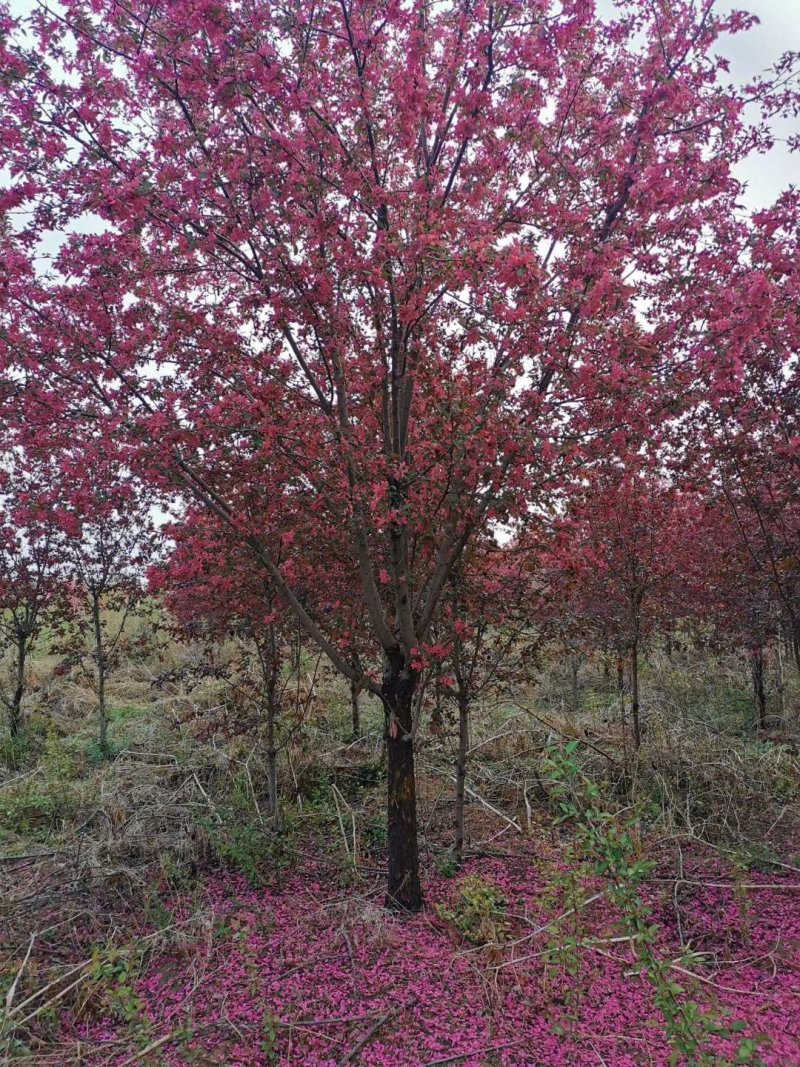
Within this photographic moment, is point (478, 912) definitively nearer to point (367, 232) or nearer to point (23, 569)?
point (367, 232)

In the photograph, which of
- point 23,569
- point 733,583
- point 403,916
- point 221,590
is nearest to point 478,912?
point 403,916

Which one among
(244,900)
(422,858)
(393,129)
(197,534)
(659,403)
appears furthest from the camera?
(422,858)

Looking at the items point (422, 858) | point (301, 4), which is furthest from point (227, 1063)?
point (301, 4)

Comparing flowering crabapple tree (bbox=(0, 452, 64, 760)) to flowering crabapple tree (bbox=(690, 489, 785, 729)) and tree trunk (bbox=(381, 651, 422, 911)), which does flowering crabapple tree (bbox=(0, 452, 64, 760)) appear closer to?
tree trunk (bbox=(381, 651, 422, 911))

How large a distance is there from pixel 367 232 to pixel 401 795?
316cm

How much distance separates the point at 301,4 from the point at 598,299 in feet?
6.01

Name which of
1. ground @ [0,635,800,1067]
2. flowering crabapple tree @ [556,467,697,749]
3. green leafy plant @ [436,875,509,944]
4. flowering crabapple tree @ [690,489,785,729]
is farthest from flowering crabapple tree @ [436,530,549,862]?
flowering crabapple tree @ [690,489,785,729]

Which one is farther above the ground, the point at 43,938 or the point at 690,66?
the point at 690,66

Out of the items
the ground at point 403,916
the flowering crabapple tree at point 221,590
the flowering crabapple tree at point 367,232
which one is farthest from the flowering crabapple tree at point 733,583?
the flowering crabapple tree at point 221,590

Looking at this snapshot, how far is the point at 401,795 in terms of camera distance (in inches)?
163

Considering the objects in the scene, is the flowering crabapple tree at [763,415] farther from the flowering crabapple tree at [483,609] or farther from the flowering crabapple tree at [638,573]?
the flowering crabapple tree at [483,609]

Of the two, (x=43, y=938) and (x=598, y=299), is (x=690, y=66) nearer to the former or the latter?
(x=598, y=299)

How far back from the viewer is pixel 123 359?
3451 millimetres

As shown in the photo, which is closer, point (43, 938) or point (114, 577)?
point (43, 938)
